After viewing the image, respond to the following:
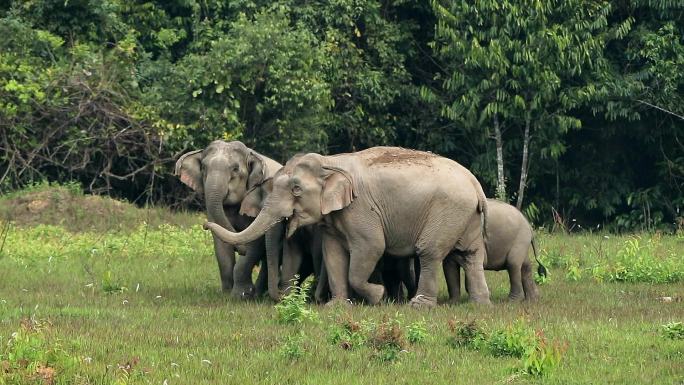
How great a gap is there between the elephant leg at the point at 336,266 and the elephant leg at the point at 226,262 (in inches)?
58.0

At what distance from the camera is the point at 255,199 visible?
15875 mm

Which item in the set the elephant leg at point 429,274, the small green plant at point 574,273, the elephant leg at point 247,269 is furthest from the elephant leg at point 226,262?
the small green plant at point 574,273

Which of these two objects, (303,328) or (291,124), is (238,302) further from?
(291,124)

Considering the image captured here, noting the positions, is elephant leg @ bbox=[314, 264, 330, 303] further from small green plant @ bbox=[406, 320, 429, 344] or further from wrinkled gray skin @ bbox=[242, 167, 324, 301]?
small green plant @ bbox=[406, 320, 429, 344]

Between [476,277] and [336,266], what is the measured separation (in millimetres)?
1452

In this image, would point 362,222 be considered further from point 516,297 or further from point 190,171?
point 190,171

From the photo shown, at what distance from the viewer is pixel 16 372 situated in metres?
9.84

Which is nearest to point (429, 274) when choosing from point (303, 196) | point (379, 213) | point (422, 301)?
point (422, 301)

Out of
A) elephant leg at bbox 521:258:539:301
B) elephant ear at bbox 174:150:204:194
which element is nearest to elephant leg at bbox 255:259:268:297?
elephant ear at bbox 174:150:204:194

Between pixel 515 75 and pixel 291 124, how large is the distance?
4190 mm

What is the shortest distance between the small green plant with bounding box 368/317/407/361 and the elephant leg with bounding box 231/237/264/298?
4.34m

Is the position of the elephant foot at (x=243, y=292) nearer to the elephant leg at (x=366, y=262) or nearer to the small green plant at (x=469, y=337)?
the elephant leg at (x=366, y=262)

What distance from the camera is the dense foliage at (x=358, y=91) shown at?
26047mm

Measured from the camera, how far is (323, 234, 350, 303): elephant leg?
1501 centimetres
